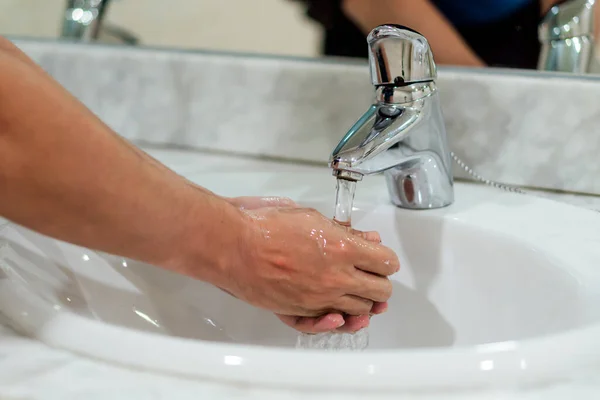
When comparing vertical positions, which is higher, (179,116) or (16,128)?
(16,128)

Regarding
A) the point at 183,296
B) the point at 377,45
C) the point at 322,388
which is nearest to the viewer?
the point at 322,388

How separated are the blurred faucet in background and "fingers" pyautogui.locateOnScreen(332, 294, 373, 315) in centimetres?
46

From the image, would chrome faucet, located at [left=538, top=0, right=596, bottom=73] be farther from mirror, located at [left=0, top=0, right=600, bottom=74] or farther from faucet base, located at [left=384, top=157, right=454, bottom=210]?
faucet base, located at [left=384, top=157, right=454, bottom=210]

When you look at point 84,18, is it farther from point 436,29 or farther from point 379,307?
point 379,307

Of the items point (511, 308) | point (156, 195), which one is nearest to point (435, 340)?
point (511, 308)

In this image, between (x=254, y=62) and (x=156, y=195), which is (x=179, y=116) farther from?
(x=156, y=195)

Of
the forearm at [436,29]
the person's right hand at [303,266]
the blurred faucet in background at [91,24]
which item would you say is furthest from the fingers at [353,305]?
the blurred faucet in background at [91,24]

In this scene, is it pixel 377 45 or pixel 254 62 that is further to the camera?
pixel 254 62

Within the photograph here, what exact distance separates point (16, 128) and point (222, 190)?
301 millimetres

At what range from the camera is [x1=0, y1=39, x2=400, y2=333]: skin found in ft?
0.96

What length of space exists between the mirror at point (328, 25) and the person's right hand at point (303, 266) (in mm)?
248

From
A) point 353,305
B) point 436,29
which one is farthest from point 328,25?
point 353,305

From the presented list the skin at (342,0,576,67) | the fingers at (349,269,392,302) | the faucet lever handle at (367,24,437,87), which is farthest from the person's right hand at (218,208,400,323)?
the skin at (342,0,576,67)

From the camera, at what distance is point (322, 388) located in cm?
Result: 27
